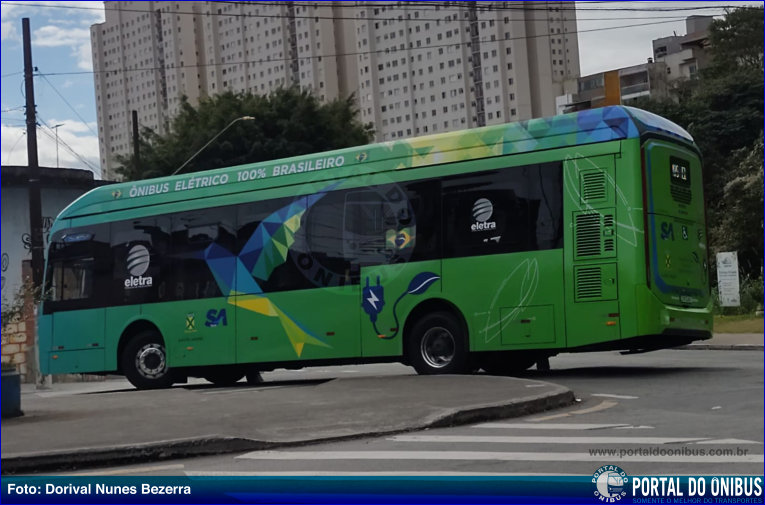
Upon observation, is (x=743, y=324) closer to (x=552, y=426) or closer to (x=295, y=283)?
(x=295, y=283)

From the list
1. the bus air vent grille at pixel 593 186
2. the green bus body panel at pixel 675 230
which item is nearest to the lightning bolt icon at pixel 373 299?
the bus air vent grille at pixel 593 186

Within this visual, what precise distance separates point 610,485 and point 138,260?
13870 mm

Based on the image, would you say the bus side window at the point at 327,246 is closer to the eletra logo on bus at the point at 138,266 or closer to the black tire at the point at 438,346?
the black tire at the point at 438,346

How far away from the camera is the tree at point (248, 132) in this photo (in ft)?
162

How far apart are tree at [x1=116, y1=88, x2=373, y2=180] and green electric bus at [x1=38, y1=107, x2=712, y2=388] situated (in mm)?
29382

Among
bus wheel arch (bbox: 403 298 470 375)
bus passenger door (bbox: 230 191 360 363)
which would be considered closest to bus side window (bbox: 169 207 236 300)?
bus passenger door (bbox: 230 191 360 363)

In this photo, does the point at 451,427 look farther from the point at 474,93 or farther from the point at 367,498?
the point at 474,93

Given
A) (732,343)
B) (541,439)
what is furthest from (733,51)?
(541,439)

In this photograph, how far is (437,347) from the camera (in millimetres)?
15742

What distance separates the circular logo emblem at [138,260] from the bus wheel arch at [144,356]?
836mm

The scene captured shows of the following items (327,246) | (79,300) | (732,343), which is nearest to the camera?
(327,246)

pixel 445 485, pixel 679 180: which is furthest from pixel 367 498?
pixel 679 180

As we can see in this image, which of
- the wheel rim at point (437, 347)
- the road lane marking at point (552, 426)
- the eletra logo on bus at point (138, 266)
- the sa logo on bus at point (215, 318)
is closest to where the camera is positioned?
the road lane marking at point (552, 426)

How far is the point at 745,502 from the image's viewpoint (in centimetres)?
591
